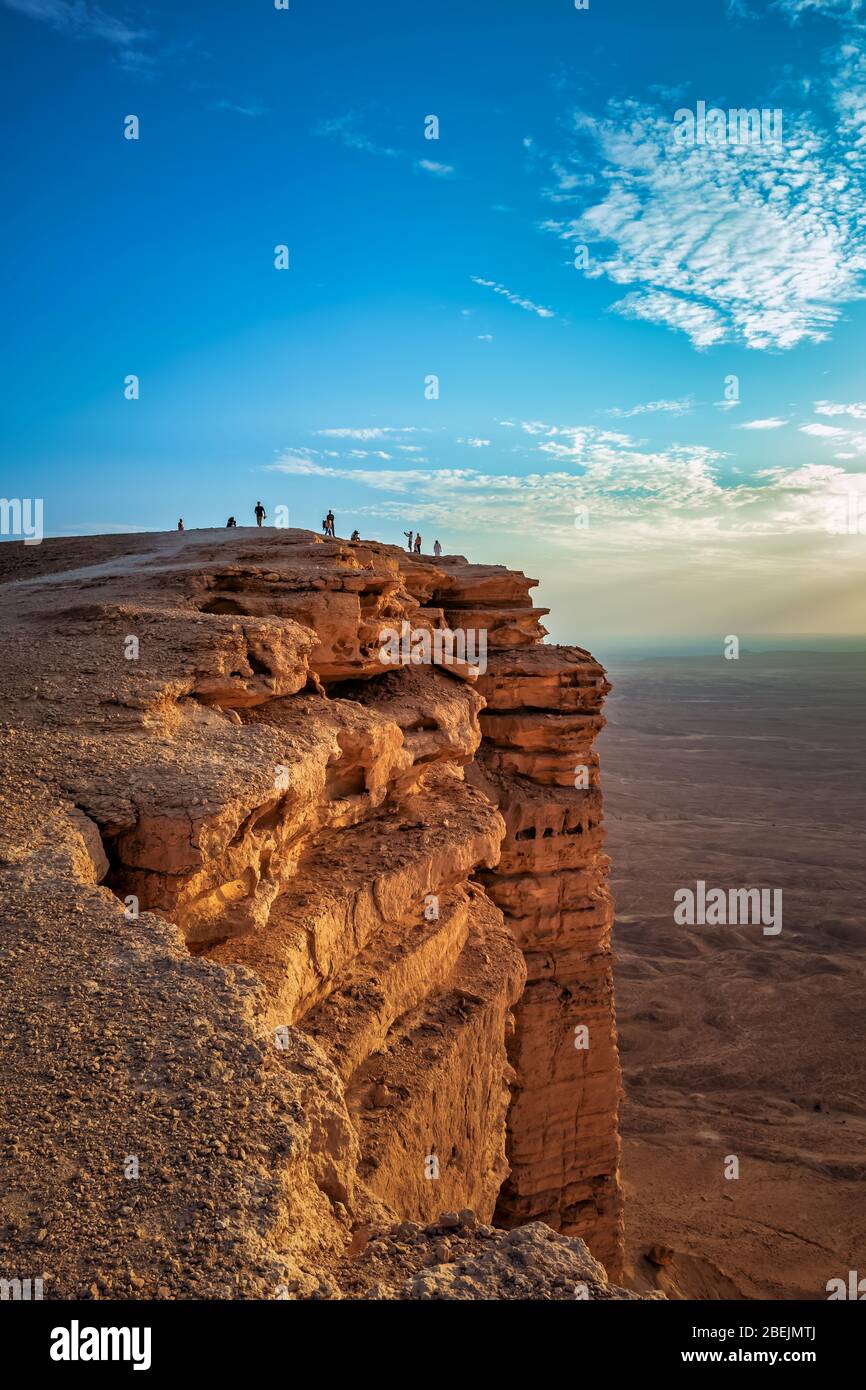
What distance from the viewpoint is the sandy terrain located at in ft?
48.7

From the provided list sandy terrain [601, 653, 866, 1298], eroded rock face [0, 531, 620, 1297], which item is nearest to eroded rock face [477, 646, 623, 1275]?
eroded rock face [0, 531, 620, 1297]

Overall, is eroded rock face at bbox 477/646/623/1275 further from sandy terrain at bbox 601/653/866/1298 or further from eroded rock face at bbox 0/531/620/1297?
sandy terrain at bbox 601/653/866/1298

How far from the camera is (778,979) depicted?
24.9 metres

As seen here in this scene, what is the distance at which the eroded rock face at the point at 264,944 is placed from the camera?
124 inches

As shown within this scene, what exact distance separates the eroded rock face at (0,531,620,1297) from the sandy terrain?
2.74m

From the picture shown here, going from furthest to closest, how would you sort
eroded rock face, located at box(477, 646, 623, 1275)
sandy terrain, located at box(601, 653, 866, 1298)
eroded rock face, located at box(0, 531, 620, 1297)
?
sandy terrain, located at box(601, 653, 866, 1298) < eroded rock face, located at box(477, 646, 623, 1275) < eroded rock face, located at box(0, 531, 620, 1297)

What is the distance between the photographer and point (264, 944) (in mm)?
5828

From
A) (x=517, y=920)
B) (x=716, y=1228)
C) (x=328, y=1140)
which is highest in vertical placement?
(x=328, y=1140)

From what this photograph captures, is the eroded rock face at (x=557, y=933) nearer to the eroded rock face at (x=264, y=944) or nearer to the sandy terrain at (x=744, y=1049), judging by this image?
the eroded rock face at (x=264, y=944)

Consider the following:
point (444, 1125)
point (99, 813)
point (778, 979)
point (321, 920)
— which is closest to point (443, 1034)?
point (444, 1125)

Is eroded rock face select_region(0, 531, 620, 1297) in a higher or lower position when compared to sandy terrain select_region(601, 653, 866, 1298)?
higher

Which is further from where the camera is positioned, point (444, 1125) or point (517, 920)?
point (517, 920)

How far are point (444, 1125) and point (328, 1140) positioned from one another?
3.48m
